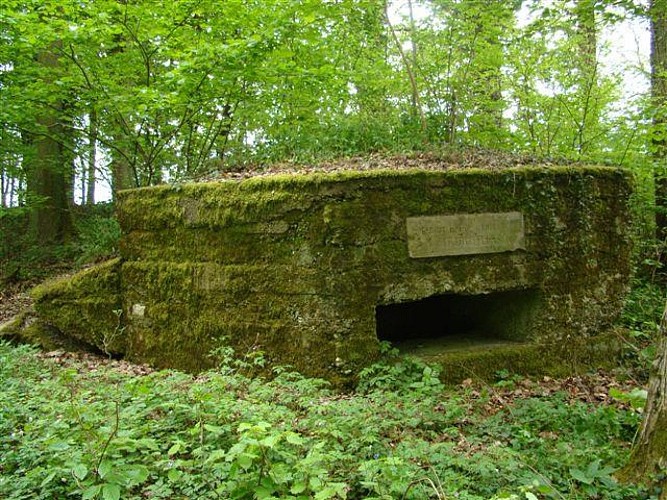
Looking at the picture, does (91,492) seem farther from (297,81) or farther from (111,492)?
(297,81)

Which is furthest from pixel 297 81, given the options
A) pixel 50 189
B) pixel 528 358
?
pixel 50 189

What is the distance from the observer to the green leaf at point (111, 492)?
7.34 ft

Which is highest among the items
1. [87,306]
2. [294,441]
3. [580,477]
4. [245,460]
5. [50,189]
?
[50,189]

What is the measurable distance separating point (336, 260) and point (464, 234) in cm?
128

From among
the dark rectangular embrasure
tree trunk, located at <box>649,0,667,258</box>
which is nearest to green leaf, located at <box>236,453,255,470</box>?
the dark rectangular embrasure

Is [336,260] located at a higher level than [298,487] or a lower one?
higher

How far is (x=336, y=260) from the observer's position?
4.64 meters

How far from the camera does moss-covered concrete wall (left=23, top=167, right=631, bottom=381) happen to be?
183 inches

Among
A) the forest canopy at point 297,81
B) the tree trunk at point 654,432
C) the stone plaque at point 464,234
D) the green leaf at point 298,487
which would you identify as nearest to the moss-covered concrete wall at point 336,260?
the stone plaque at point 464,234

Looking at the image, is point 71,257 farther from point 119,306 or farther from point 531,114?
point 531,114

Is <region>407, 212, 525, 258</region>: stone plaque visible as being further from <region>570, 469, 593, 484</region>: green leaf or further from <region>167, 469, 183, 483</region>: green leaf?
<region>167, 469, 183, 483</region>: green leaf

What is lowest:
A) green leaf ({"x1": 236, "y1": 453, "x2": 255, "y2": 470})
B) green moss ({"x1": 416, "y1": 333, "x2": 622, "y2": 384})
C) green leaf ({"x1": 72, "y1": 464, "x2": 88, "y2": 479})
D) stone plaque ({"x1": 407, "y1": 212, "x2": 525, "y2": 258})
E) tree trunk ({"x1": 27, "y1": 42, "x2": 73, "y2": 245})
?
green moss ({"x1": 416, "y1": 333, "x2": 622, "y2": 384})

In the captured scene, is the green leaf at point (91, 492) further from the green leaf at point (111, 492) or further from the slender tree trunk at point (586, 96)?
the slender tree trunk at point (586, 96)

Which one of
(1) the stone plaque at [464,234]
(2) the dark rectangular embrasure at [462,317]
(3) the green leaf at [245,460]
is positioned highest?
(1) the stone plaque at [464,234]
